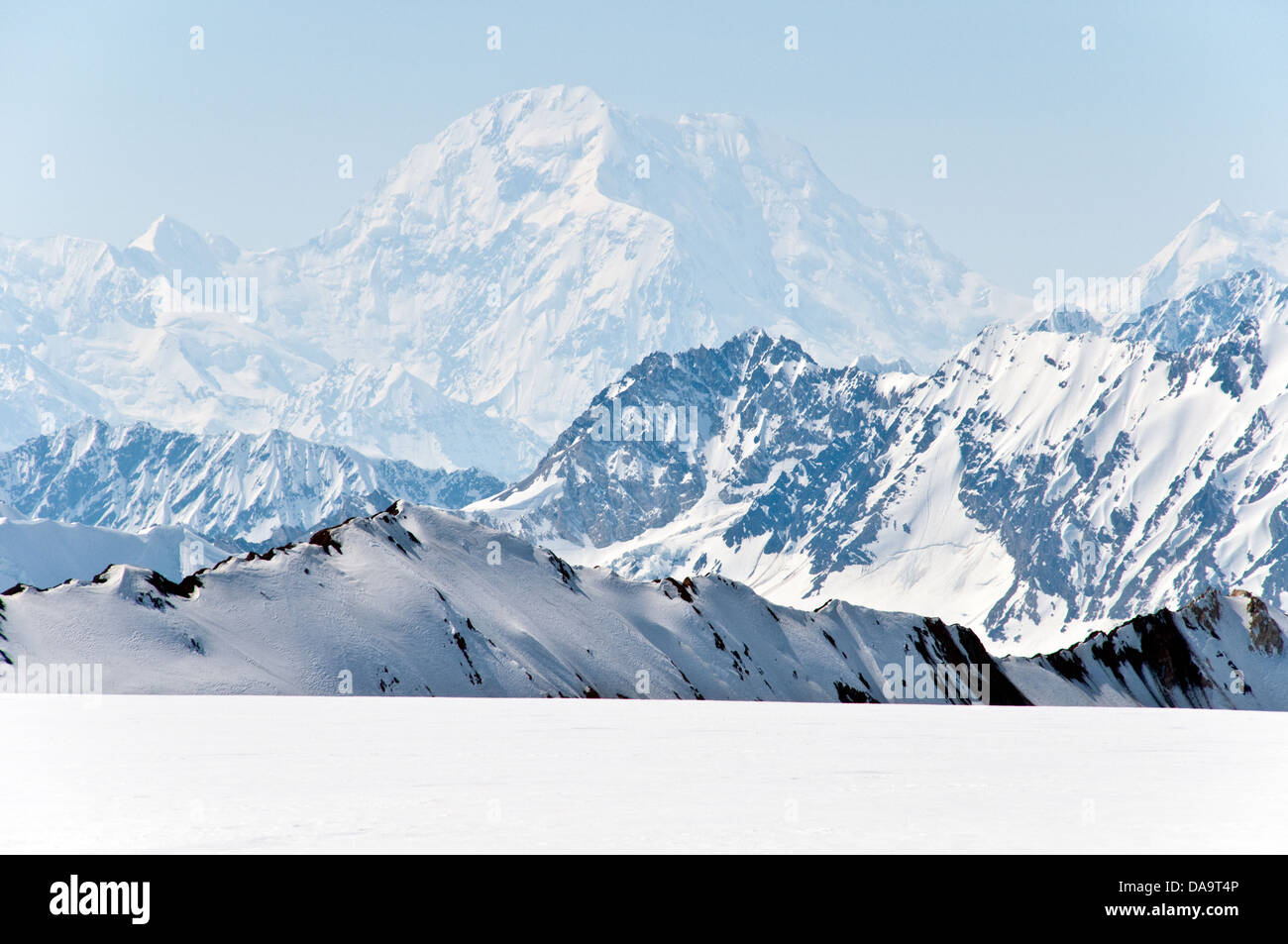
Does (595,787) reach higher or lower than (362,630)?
higher

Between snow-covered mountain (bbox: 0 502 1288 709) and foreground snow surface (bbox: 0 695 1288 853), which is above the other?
foreground snow surface (bbox: 0 695 1288 853)

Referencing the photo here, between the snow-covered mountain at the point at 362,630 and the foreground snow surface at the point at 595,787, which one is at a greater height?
the foreground snow surface at the point at 595,787

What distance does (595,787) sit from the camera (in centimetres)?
Answer: 6347

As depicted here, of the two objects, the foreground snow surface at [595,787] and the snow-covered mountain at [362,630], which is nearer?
the foreground snow surface at [595,787]

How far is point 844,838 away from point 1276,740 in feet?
243

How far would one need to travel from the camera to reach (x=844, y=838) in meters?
49.6

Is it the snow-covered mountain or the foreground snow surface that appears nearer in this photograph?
the foreground snow surface

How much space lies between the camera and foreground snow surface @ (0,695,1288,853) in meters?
49.1

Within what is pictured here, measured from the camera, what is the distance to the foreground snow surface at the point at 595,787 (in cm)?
4909
